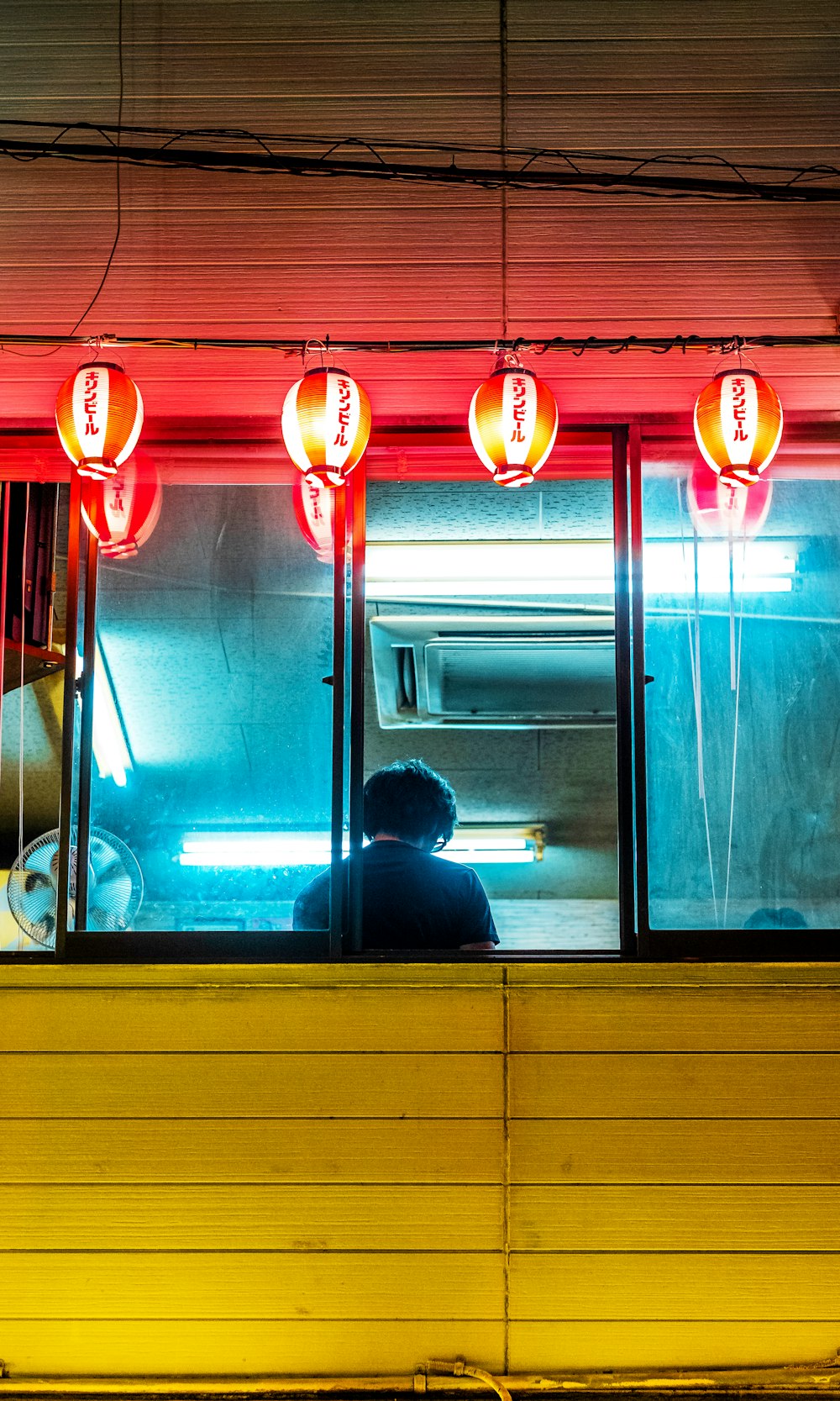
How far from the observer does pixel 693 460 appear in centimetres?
402

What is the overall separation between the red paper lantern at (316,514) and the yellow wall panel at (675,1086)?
218cm

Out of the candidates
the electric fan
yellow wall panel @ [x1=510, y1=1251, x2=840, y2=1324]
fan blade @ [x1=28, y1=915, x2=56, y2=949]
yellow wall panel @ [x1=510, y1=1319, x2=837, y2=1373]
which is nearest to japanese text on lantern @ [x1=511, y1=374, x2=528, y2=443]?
the electric fan

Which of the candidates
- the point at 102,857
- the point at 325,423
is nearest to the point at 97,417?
the point at 325,423

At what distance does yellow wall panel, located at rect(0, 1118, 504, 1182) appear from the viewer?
355cm

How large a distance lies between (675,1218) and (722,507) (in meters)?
2.82

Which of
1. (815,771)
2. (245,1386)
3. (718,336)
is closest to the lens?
(245,1386)

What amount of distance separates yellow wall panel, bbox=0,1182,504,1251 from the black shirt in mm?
914

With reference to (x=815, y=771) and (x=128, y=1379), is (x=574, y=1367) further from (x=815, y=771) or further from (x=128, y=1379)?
(x=815, y=771)

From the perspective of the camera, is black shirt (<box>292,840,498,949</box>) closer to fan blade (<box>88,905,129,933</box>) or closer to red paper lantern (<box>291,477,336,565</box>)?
fan blade (<box>88,905,129,933</box>)

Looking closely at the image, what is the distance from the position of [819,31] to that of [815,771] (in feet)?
11.0

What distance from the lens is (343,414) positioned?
364 cm

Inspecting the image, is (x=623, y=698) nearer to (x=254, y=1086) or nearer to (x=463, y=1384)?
(x=254, y=1086)

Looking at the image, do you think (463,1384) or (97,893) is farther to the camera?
(97,893)

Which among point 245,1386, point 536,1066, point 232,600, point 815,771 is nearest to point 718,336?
point 815,771
